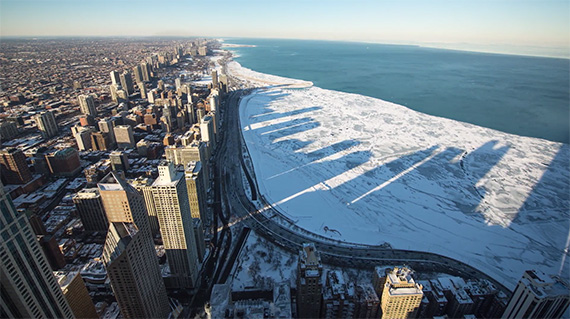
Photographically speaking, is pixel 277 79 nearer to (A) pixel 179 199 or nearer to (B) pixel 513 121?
(B) pixel 513 121

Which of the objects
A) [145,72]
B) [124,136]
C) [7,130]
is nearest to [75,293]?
[124,136]

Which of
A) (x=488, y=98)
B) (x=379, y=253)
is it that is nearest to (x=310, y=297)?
(x=379, y=253)

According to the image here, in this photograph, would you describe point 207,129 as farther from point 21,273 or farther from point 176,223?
point 21,273

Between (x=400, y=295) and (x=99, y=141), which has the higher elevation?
(x=400, y=295)

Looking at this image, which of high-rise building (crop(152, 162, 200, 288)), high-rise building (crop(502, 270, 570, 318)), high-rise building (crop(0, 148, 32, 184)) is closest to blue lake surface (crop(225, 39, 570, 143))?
high-rise building (crop(502, 270, 570, 318))

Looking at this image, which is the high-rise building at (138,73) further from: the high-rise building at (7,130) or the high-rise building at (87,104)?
the high-rise building at (7,130)

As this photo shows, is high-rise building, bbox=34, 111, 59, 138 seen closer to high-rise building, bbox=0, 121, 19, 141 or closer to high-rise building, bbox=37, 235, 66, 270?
high-rise building, bbox=0, 121, 19, 141
